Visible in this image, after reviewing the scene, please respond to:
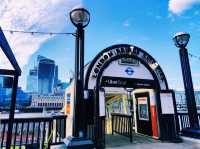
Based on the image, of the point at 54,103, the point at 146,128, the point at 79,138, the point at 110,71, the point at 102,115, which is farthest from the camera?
the point at 54,103

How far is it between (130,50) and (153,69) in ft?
3.73

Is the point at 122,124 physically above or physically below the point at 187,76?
below

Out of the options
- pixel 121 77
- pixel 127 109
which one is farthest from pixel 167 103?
pixel 127 109

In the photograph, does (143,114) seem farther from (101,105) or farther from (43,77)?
(43,77)

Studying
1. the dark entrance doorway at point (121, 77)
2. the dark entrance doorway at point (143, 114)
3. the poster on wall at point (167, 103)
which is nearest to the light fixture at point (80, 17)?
the dark entrance doorway at point (121, 77)

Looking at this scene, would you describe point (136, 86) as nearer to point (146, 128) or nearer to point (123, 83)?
point (123, 83)

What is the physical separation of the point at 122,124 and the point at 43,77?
623 ft

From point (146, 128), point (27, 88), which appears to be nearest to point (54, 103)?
point (146, 128)

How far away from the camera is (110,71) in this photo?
19.1ft

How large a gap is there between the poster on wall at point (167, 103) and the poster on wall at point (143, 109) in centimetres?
92

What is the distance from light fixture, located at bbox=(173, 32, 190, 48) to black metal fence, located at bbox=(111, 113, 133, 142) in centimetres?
321

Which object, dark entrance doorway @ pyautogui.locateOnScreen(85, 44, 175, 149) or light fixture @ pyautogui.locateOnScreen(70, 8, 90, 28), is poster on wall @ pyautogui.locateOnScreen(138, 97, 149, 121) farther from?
light fixture @ pyautogui.locateOnScreen(70, 8, 90, 28)

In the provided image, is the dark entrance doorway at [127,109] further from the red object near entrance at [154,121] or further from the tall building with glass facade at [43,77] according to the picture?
the tall building with glass facade at [43,77]

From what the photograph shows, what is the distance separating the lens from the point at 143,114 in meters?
7.29
